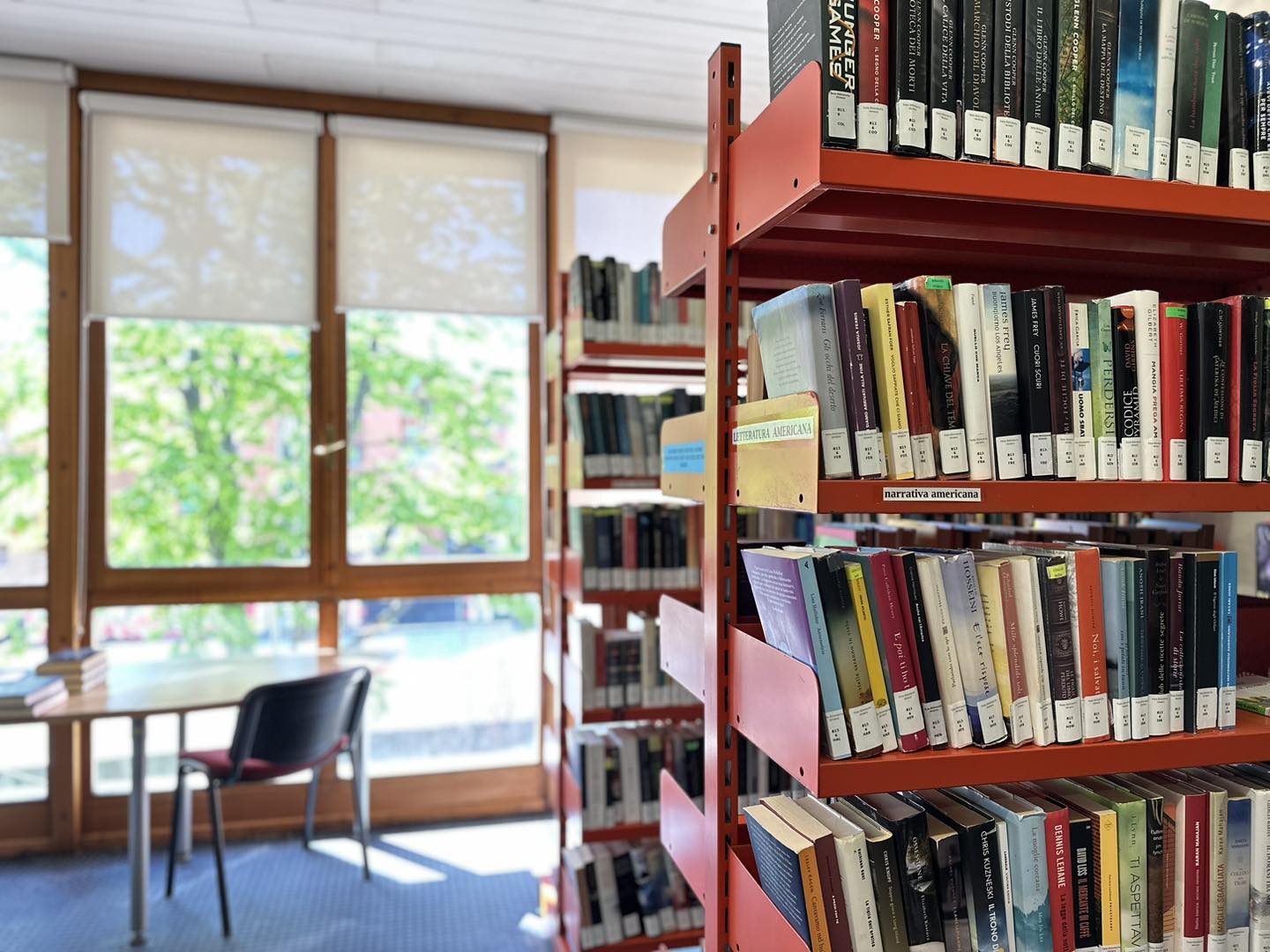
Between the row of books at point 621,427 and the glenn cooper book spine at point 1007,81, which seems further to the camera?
the row of books at point 621,427

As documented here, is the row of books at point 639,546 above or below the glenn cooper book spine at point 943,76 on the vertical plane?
below

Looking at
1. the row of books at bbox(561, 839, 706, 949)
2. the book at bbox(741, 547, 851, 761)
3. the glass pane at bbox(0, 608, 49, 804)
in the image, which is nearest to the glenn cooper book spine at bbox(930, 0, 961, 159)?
the book at bbox(741, 547, 851, 761)

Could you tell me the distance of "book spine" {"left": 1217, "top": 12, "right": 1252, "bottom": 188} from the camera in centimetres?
128

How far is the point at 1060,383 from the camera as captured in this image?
1213mm

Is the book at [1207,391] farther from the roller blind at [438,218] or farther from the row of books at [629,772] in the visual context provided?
the roller blind at [438,218]

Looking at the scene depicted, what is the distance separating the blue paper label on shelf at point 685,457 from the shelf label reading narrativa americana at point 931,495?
0.35 meters

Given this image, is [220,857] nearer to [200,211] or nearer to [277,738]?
[277,738]

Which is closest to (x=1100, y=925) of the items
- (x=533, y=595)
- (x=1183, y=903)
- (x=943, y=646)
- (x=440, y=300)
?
(x=1183, y=903)

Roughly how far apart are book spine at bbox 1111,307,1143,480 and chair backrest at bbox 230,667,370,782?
2333 mm

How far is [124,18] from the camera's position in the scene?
2.87 m

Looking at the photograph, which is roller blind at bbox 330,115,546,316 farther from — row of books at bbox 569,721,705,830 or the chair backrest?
row of books at bbox 569,721,705,830

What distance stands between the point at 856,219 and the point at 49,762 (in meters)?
3.52

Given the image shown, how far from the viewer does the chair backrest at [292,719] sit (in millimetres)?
2643

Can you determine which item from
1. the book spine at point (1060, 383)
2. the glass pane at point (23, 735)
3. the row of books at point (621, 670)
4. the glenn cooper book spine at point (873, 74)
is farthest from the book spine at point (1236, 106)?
the glass pane at point (23, 735)
